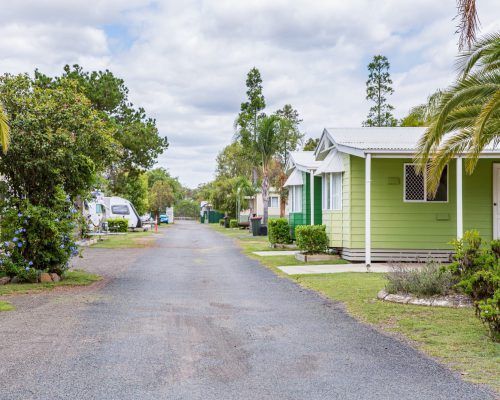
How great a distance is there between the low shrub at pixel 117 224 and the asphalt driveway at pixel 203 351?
2696cm

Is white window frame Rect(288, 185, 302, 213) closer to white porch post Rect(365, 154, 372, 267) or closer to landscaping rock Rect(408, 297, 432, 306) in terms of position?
white porch post Rect(365, 154, 372, 267)

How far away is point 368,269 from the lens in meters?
14.5

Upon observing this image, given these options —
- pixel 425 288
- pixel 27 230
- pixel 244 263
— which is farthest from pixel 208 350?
pixel 244 263

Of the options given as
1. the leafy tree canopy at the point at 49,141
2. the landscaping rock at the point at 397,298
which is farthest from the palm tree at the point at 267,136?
the landscaping rock at the point at 397,298

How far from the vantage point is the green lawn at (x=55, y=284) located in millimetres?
10906

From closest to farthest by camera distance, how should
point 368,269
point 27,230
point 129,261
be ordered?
point 27,230 < point 368,269 < point 129,261

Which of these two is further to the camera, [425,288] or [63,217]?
[63,217]

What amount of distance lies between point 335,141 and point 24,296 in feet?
31.9

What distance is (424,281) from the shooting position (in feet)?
31.1

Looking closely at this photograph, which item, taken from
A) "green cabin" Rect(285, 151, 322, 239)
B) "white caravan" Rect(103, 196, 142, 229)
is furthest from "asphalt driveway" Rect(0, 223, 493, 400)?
"white caravan" Rect(103, 196, 142, 229)

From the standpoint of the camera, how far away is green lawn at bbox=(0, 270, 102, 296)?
10.9m

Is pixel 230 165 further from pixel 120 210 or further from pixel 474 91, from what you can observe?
pixel 474 91

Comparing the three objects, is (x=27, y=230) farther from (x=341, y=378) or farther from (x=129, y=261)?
(x=341, y=378)

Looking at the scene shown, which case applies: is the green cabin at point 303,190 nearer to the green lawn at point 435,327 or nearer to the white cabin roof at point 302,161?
the white cabin roof at point 302,161
